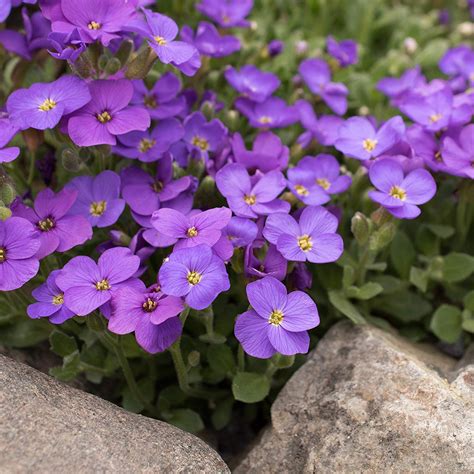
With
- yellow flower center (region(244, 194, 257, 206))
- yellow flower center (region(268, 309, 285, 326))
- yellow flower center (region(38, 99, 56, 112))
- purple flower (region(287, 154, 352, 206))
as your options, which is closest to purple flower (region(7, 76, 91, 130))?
yellow flower center (region(38, 99, 56, 112))

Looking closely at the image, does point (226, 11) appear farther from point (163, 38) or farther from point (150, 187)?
point (150, 187)

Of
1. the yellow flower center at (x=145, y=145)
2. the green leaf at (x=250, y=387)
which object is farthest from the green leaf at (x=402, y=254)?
the yellow flower center at (x=145, y=145)

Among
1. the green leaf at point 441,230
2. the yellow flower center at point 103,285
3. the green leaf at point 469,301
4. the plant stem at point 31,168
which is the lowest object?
the green leaf at point 469,301

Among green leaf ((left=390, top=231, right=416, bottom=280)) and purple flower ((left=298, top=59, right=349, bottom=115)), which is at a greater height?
purple flower ((left=298, top=59, right=349, bottom=115))

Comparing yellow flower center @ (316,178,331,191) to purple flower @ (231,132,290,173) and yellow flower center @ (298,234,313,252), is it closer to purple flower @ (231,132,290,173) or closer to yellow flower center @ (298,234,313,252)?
purple flower @ (231,132,290,173)

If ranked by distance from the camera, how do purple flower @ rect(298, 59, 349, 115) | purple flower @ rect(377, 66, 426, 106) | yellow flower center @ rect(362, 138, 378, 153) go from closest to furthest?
yellow flower center @ rect(362, 138, 378, 153), purple flower @ rect(298, 59, 349, 115), purple flower @ rect(377, 66, 426, 106)

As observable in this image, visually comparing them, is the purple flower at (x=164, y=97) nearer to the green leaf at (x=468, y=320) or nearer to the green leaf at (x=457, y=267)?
the green leaf at (x=457, y=267)
